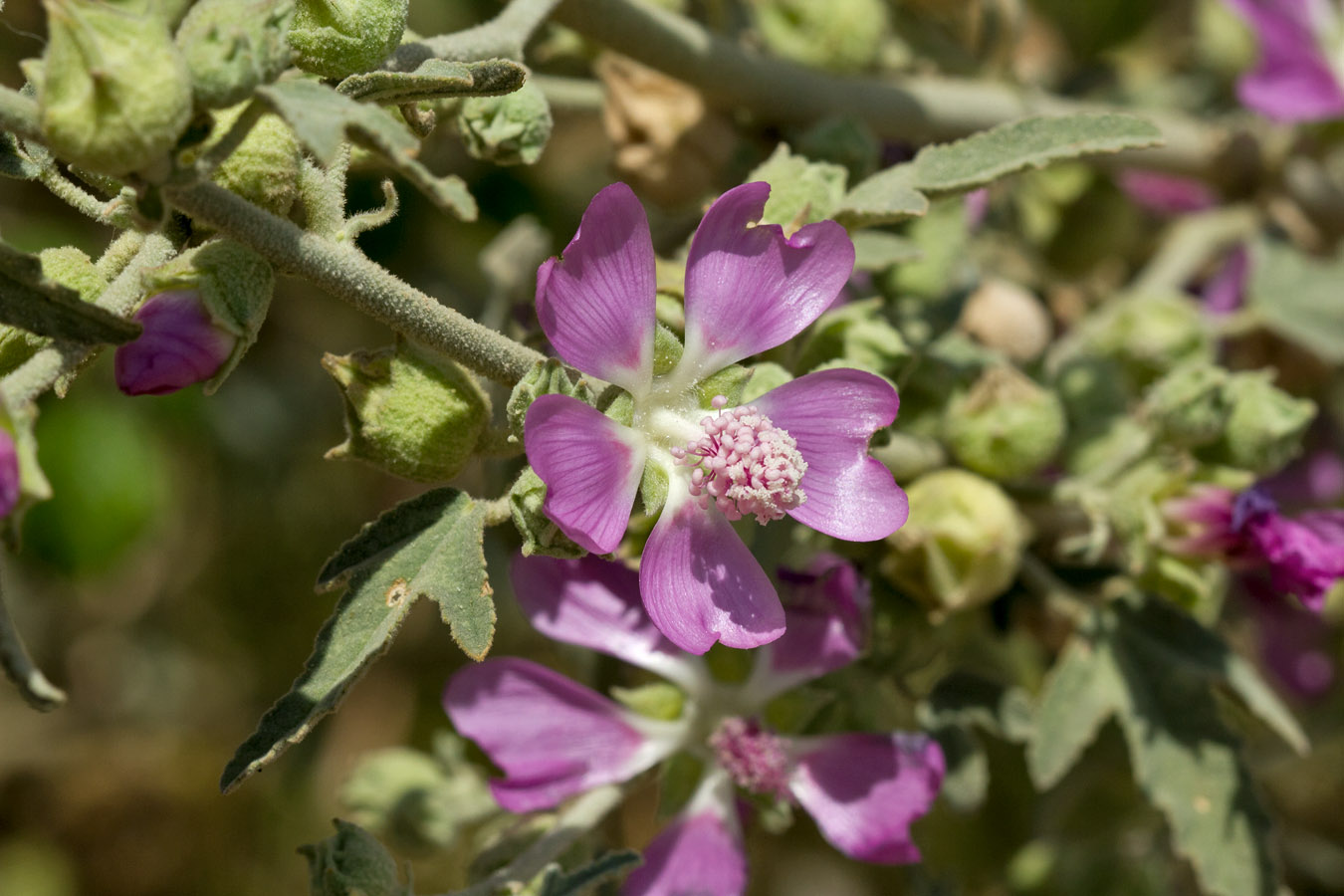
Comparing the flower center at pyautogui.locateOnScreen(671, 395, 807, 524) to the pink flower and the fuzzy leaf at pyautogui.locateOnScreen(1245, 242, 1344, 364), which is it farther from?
the fuzzy leaf at pyautogui.locateOnScreen(1245, 242, 1344, 364)

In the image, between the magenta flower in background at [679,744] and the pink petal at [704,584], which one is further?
the magenta flower in background at [679,744]

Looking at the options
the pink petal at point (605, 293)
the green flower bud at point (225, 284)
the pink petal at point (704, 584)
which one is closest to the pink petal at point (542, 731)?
the pink petal at point (704, 584)

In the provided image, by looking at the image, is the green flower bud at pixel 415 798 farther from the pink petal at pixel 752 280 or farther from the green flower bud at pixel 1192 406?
the green flower bud at pixel 1192 406

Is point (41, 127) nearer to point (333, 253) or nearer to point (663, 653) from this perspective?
point (333, 253)

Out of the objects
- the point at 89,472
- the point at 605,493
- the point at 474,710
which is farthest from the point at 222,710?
the point at 605,493

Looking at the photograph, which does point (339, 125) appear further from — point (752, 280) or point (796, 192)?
point (796, 192)

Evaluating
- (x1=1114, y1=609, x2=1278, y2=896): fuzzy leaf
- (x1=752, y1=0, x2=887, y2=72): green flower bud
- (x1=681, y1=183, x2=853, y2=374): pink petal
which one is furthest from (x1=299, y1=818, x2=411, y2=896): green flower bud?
(x1=752, y1=0, x2=887, y2=72): green flower bud
